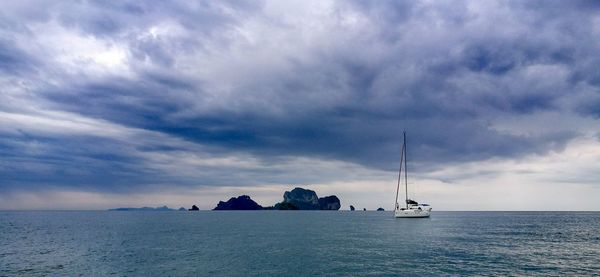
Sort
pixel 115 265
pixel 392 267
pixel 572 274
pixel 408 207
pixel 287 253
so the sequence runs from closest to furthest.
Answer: pixel 572 274
pixel 392 267
pixel 115 265
pixel 287 253
pixel 408 207

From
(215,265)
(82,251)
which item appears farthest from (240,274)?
(82,251)

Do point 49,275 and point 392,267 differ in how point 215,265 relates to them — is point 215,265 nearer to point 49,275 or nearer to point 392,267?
point 49,275

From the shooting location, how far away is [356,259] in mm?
52625

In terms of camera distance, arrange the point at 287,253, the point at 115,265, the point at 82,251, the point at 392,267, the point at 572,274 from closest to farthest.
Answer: the point at 572,274 < the point at 392,267 < the point at 115,265 < the point at 287,253 < the point at 82,251

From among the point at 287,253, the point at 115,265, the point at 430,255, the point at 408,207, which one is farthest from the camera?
the point at 408,207

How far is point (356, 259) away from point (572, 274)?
82.0ft

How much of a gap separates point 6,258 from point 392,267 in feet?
190

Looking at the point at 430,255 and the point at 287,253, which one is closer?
the point at 430,255

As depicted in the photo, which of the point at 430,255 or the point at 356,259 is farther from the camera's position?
the point at 430,255

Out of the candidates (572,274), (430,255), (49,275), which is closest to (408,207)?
(430,255)

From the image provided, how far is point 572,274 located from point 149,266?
167ft

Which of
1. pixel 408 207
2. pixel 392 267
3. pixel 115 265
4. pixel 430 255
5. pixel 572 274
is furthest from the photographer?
pixel 408 207

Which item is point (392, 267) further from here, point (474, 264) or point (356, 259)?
point (474, 264)

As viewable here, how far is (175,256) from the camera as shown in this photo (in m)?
57.4
